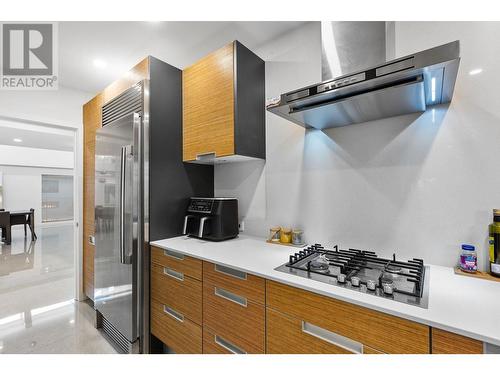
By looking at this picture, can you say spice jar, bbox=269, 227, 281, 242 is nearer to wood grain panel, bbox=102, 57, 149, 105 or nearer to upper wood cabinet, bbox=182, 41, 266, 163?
upper wood cabinet, bbox=182, 41, 266, 163

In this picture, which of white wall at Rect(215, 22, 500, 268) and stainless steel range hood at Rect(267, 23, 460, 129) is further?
white wall at Rect(215, 22, 500, 268)

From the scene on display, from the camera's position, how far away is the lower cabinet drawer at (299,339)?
952mm

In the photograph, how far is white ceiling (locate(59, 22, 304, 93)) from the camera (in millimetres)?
1891

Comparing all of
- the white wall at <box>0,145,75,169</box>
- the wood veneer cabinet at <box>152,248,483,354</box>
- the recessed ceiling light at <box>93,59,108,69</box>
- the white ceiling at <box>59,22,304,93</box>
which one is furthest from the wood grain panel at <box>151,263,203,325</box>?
the white wall at <box>0,145,75,169</box>

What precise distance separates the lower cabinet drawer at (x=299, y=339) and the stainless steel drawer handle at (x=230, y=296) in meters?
0.16

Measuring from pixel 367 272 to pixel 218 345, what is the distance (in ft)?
3.19

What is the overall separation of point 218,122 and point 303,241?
3.77 feet

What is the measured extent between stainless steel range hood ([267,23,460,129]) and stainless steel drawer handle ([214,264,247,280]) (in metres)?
0.98

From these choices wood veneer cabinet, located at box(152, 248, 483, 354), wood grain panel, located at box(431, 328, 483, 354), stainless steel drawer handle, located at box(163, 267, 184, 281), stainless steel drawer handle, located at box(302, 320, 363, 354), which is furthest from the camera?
stainless steel drawer handle, located at box(163, 267, 184, 281)

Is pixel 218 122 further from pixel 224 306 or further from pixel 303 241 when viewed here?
pixel 224 306

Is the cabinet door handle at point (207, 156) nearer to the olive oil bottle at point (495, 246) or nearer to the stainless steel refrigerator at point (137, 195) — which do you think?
the stainless steel refrigerator at point (137, 195)

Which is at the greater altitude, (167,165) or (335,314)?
(167,165)
